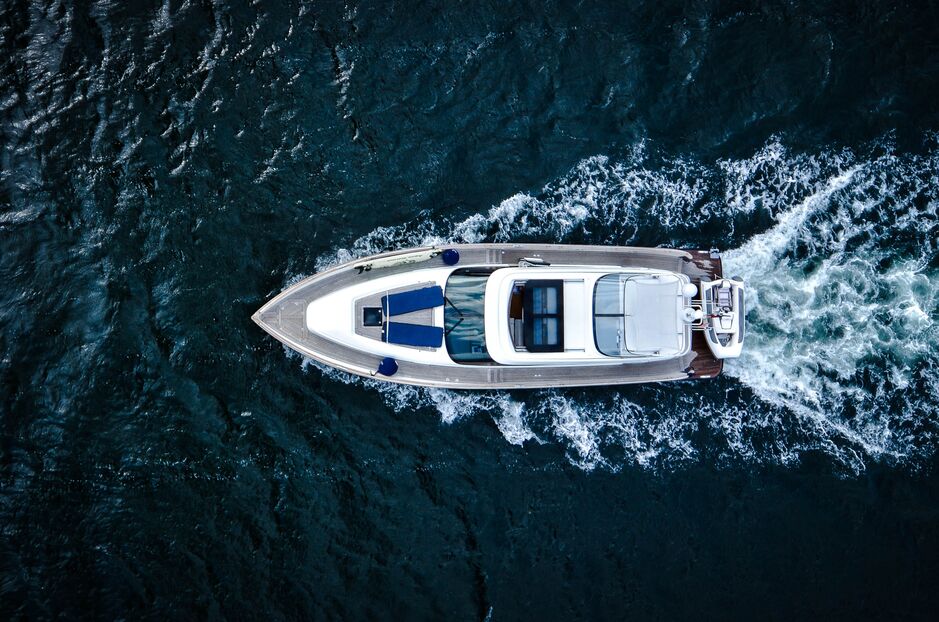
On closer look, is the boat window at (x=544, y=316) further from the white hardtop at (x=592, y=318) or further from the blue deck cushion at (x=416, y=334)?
the blue deck cushion at (x=416, y=334)

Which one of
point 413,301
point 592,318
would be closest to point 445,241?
point 413,301

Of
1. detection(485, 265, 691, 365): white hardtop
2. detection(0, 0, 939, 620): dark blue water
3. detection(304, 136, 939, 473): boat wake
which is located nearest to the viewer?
detection(485, 265, 691, 365): white hardtop

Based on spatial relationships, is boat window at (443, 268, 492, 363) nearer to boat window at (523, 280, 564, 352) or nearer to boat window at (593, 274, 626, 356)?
boat window at (523, 280, 564, 352)

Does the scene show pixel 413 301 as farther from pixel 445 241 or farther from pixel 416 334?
pixel 445 241

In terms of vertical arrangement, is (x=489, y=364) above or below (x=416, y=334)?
below

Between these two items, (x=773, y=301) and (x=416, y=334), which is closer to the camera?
(x=416, y=334)

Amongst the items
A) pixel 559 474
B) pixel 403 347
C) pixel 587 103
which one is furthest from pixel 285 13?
pixel 559 474

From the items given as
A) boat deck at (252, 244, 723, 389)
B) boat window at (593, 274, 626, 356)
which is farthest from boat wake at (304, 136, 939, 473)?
boat window at (593, 274, 626, 356)
